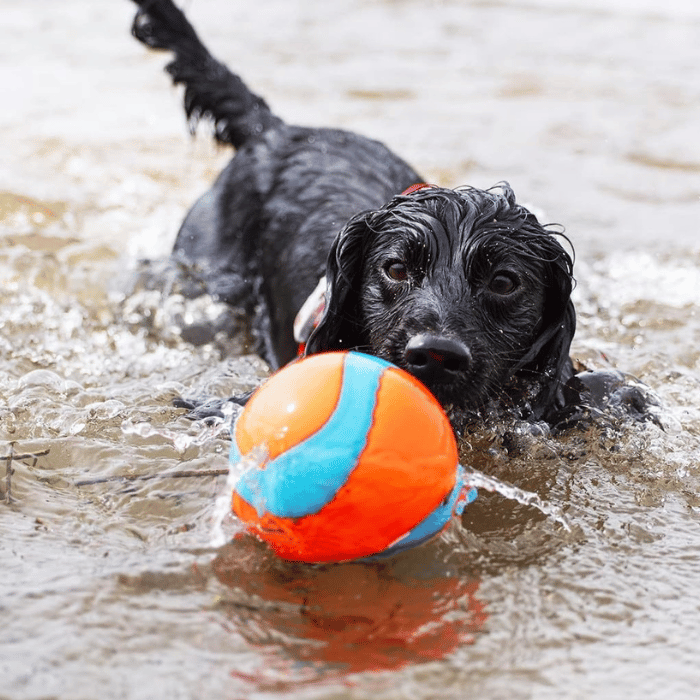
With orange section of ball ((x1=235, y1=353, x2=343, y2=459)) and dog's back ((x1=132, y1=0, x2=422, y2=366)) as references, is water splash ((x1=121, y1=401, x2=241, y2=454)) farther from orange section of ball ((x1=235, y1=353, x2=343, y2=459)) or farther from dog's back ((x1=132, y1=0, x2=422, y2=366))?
dog's back ((x1=132, y1=0, x2=422, y2=366))

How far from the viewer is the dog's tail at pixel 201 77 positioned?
620 cm

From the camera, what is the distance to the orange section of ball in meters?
2.63

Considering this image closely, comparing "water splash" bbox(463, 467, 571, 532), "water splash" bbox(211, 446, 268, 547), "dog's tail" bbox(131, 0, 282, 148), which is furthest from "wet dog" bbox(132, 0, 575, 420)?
"dog's tail" bbox(131, 0, 282, 148)

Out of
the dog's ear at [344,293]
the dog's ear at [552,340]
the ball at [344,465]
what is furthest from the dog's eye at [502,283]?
the ball at [344,465]

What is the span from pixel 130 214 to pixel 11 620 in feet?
16.7

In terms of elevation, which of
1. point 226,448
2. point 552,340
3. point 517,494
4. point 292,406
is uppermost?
point 292,406

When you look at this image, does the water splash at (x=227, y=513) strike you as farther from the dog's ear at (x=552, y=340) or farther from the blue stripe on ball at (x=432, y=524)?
the dog's ear at (x=552, y=340)

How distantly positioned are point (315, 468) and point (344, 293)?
51.8 inches

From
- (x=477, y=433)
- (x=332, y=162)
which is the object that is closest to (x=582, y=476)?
(x=477, y=433)

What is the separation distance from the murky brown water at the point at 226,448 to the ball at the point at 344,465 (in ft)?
0.71

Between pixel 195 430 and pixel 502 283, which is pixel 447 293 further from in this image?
pixel 195 430

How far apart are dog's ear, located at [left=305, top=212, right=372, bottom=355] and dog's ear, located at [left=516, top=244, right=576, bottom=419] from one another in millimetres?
663

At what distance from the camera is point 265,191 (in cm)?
573

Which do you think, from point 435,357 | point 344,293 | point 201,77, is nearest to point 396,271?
point 344,293
